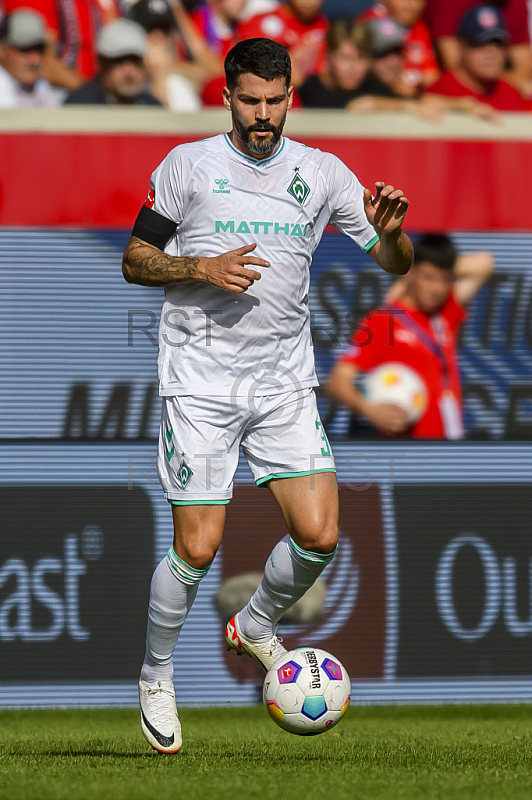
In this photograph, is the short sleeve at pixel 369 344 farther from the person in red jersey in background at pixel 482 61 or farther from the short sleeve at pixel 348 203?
the short sleeve at pixel 348 203

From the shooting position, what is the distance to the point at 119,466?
630cm

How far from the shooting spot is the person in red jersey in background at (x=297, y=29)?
793 centimetres

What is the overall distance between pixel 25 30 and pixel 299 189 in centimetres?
473

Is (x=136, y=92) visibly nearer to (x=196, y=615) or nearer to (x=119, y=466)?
(x=119, y=466)

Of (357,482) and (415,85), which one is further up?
(415,85)

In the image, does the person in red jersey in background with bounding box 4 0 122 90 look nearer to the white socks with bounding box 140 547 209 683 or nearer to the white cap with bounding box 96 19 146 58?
the white cap with bounding box 96 19 146 58

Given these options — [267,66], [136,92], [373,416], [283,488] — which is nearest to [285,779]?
[283,488]

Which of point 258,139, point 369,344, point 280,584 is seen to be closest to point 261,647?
point 280,584

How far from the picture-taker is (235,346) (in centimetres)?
375

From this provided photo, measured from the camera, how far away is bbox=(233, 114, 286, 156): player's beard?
Answer: 12.1 feet

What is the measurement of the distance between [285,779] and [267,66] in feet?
7.06

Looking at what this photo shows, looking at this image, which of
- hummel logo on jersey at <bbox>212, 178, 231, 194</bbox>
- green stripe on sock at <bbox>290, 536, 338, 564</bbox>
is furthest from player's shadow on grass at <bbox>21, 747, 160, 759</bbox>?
hummel logo on jersey at <bbox>212, 178, 231, 194</bbox>

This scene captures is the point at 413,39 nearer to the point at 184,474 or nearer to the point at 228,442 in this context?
the point at 228,442

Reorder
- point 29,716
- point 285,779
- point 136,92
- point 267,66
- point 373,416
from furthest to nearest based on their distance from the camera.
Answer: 1. point 136,92
2. point 373,416
3. point 29,716
4. point 267,66
5. point 285,779
